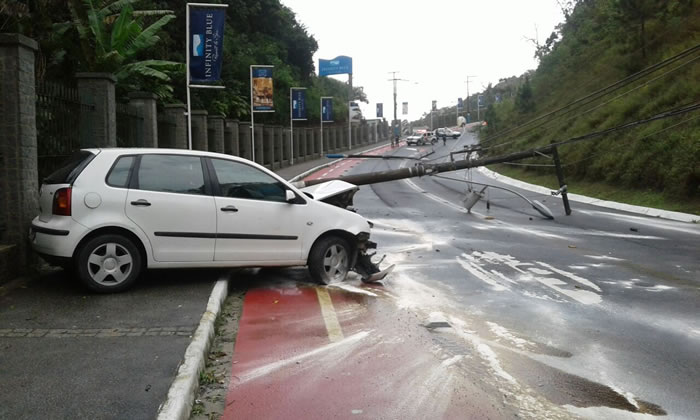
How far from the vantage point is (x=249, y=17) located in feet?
187

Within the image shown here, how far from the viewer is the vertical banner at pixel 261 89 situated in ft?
110

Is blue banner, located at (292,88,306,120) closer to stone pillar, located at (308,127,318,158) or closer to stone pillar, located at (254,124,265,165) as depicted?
stone pillar, located at (254,124,265,165)

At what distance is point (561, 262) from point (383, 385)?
6.64m

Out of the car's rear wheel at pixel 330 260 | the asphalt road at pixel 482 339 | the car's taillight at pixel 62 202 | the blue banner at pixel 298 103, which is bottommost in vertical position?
the asphalt road at pixel 482 339

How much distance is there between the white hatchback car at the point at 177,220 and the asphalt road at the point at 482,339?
22.5 inches

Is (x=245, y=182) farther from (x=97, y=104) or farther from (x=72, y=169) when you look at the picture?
(x=97, y=104)

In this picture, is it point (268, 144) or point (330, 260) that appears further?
point (268, 144)

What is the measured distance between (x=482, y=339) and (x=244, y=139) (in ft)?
97.1

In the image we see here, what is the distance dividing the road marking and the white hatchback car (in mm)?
419

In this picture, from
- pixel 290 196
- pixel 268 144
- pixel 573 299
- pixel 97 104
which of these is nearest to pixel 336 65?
pixel 268 144

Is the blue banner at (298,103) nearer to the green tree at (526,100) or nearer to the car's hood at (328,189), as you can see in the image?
the green tree at (526,100)

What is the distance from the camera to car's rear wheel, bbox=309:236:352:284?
28.8ft

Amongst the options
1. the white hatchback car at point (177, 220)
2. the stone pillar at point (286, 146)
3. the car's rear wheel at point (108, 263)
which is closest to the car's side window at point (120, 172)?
the white hatchback car at point (177, 220)

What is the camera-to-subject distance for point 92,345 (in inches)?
228
